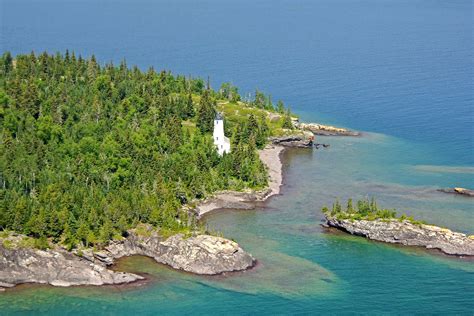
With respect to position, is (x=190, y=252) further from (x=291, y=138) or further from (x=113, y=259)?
(x=291, y=138)

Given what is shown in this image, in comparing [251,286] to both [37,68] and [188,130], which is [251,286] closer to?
[188,130]

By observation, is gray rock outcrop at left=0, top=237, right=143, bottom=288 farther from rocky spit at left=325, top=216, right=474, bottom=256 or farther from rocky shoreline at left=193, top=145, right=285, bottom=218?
rocky spit at left=325, top=216, right=474, bottom=256

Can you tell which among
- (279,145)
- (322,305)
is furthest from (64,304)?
(279,145)

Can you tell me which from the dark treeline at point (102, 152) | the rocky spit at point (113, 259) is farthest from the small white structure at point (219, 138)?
the rocky spit at point (113, 259)

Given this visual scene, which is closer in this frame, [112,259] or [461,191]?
[112,259]

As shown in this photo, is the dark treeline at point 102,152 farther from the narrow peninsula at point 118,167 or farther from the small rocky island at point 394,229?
the small rocky island at point 394,229

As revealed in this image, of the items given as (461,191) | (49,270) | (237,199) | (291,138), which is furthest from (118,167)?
(461,191)
